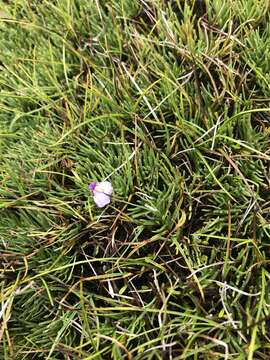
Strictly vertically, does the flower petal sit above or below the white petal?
below

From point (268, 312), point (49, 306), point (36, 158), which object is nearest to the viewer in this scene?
point (268, 312)

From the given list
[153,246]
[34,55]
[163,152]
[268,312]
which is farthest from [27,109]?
[268,312]

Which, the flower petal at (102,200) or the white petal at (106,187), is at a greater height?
the white petal at (106,187)

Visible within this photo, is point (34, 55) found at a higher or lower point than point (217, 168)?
higher

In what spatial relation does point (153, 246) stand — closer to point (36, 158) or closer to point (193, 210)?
point (193, 210)
